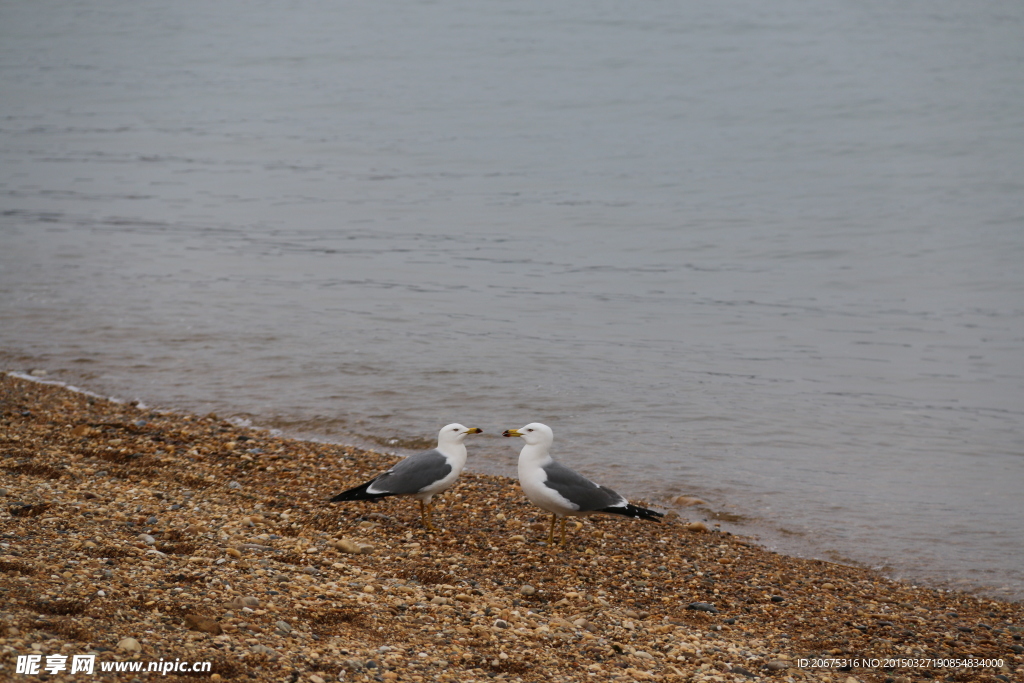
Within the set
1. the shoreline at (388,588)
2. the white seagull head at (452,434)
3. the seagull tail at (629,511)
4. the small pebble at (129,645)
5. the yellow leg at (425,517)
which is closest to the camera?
the small pebble at (129,645)

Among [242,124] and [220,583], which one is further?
[242,124]

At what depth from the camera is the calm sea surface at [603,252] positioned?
1055cm

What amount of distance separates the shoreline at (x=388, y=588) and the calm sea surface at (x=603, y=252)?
4.27 ft

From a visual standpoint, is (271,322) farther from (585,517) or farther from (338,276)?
(585,517)

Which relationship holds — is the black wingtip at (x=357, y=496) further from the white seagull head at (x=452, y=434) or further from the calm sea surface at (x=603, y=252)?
the calm sea surface at (x=603, y=252)

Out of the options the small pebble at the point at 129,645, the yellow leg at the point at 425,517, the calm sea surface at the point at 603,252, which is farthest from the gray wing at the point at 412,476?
the small pebble at the point at 129,645

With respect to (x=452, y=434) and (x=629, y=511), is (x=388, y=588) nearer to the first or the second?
(x=452, y=434)

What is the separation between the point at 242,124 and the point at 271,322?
22837 millimetres

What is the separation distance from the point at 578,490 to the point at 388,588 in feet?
5.40

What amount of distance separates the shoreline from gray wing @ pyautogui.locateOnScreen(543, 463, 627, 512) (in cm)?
40

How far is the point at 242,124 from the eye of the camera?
1403 inches

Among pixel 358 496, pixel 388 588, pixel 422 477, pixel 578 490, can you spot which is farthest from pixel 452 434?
pixel 388 588

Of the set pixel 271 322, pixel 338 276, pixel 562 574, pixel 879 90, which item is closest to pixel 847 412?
pixel 562 574

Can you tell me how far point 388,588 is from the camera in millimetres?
6176
